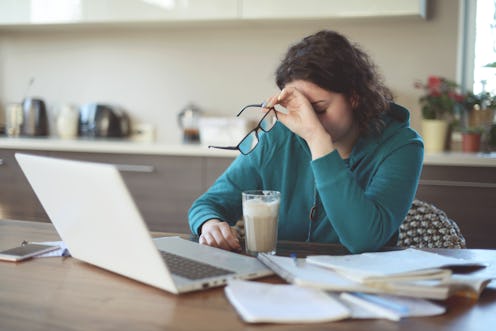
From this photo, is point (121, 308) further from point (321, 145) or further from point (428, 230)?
point (428, 230)

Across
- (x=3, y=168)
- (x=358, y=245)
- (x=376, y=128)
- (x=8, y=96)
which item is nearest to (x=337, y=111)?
(x=376, y=128)

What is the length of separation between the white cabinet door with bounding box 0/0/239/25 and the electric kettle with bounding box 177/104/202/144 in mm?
563

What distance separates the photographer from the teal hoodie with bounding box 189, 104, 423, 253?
127 centimetres

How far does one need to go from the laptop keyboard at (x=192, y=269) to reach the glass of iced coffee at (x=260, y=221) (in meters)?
0.16

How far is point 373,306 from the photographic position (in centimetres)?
87

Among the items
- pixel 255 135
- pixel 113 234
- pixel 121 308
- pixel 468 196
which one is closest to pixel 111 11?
pixel 255 135

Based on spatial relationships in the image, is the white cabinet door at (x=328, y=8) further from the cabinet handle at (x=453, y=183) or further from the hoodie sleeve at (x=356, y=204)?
the hoodie sleeve at (x=356, y=204)

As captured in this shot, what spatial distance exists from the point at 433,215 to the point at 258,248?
576 mm

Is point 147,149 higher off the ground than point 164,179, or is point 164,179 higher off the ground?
point 147,149

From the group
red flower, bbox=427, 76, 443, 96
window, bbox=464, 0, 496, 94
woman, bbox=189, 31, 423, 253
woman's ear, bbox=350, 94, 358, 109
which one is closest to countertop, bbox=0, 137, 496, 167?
red flower, bbox=427, 76, 443, 96

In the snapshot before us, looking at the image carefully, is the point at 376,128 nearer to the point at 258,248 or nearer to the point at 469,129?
the point at 258,248

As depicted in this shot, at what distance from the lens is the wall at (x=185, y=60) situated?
10.3 ft

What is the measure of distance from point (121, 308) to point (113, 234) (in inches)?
5.5

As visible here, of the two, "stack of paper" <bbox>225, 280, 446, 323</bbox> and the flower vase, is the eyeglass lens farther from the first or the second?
the flower vase
